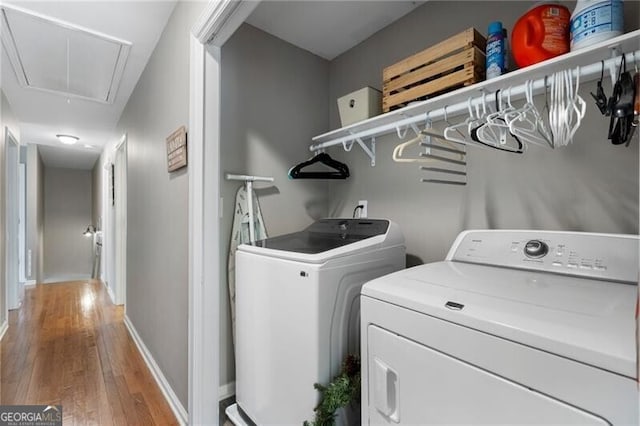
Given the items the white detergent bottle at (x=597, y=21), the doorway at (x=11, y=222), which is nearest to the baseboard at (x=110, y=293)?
the doorway at (x=11, y=222)

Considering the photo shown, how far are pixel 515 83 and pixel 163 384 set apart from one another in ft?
8.17

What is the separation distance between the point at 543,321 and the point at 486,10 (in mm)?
1518

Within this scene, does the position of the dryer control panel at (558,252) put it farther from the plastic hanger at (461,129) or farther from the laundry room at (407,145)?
the plastic hanger at (461,129)

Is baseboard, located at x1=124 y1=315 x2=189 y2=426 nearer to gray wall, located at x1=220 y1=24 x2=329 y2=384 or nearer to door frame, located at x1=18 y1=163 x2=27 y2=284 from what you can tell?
gray wall, located at x1=220 y1=24 x2=329 y2=384

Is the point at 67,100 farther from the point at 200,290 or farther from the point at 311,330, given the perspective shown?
the point at 311,330

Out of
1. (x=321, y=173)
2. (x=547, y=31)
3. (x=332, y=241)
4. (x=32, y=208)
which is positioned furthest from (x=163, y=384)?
(x=32, y=208)

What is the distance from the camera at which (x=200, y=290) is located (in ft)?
4.78

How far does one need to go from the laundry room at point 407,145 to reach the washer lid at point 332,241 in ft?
0.07

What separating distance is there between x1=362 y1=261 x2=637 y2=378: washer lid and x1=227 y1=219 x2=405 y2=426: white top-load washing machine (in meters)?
0.27

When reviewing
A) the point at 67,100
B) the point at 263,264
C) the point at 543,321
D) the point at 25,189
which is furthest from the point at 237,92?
the point at 25,189

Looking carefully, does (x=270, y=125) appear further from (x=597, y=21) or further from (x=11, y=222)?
(x=11, y=222)

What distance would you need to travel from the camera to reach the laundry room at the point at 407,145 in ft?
3.59

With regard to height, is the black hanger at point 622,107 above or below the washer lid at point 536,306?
above

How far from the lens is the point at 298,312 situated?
1.22 meters
